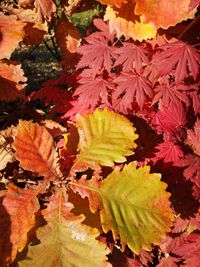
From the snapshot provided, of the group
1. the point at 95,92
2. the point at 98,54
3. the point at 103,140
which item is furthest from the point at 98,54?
the point at 103,140

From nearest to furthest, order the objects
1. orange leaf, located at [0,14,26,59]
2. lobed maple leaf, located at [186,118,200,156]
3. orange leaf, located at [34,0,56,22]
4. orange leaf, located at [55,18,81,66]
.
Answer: orange leaf, located at [0,14,26,59] → lobed maple leaf, located at [186,118,200,156] → orange leaf, located at [34,0,56,22] → orange leaf, located at [55,18,81,66]

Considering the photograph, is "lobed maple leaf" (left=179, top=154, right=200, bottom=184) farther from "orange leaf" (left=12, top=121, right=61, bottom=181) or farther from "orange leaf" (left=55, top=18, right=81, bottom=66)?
"orange leaf" (left=55, top=18, right=81, bottom=66)

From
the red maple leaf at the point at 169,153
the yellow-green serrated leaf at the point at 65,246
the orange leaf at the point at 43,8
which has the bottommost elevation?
the yellow-green serrated leaf at the point at 65,246

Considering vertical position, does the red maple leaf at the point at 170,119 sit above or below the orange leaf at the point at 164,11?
below

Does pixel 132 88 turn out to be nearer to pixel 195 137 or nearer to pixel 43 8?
pixel 195 137

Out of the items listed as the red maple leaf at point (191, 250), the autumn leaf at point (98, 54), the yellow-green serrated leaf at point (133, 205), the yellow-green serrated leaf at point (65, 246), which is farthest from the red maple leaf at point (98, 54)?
the red maple leaf at point (191, 250)

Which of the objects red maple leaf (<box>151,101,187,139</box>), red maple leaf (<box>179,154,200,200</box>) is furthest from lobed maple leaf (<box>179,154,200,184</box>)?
red maple leaf (<box>151,101,187,139</box>)

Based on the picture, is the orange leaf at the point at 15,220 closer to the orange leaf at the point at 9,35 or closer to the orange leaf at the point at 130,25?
the orange leaf at the point at 9,35
